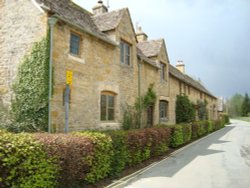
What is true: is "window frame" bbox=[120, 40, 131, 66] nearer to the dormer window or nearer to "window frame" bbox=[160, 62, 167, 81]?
the dormer window

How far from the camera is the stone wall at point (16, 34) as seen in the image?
9.29 metres

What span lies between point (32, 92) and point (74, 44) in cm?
281

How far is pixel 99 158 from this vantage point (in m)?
7.34

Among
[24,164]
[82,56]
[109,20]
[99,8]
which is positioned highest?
[99,8]

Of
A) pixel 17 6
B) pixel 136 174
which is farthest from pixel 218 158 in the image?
pixel 17 6

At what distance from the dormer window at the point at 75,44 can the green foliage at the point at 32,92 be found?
1542 mm

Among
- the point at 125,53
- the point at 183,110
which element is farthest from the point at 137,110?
the point at 183,110

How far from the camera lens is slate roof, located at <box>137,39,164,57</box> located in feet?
61.2

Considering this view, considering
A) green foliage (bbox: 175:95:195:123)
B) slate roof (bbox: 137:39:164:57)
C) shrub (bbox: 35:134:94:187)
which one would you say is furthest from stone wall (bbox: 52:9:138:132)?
green foliage (bbox: 175:95:195:123)

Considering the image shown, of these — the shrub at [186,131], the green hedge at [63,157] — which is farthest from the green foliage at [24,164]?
the shrub at [186,131]

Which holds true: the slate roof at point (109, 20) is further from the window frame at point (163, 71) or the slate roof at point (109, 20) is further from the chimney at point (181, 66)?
the chimney at point (181, 66)

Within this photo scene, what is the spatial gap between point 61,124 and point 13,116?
167cm

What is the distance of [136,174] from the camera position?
888 cm

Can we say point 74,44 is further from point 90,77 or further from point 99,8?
point 99,8
